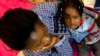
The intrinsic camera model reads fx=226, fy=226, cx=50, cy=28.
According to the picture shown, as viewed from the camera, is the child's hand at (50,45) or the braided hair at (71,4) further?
the braided hair at (71,4)

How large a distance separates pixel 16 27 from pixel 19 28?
1 cm

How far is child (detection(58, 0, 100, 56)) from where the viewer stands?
1020mm

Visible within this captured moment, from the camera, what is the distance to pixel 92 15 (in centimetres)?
111

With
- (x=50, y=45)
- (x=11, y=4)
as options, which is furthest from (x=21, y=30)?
(x=11, y=4)

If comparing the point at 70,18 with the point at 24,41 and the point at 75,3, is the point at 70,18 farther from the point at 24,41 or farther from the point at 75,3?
the point at 24,41

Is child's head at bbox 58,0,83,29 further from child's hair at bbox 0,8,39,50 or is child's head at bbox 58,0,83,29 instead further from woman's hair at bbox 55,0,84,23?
child's hair at bbox 0,8,39,50

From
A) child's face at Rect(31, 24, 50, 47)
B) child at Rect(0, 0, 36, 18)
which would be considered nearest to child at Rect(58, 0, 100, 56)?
child's face at Rect(31, 24, 50, 47)

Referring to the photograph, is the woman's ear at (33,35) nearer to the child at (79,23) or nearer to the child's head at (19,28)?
the child's head at (19,28)

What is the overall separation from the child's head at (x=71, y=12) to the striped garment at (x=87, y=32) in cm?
4

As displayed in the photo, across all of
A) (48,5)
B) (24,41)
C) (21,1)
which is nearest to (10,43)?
(24,41)

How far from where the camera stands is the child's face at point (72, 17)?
3.32 feet

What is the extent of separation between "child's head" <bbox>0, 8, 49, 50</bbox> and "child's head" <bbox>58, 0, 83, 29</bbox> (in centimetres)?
29

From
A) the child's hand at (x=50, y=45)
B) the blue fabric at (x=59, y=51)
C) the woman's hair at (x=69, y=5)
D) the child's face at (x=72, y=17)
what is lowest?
the blue fabric at (x=59, y=51)

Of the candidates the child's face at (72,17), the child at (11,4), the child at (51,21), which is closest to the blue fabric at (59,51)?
the child at (51,21)
